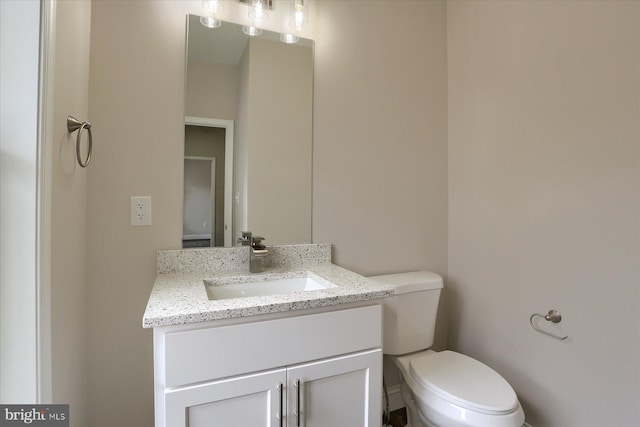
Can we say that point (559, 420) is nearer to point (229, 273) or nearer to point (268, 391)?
point (268, 391)

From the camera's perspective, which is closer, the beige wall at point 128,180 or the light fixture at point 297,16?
the beige wall at point 128,180

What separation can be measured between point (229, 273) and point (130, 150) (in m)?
0.66

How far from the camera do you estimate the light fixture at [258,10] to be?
4.65 ft

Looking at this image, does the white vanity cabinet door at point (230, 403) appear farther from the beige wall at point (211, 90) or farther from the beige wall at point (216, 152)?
the beige wall at point (211, 90)

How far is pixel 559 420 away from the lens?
1331mm

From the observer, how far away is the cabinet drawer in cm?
85

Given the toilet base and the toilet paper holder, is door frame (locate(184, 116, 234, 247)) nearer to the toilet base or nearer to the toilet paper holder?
the toilet base

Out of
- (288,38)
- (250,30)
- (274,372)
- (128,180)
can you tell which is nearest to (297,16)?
(288,38)

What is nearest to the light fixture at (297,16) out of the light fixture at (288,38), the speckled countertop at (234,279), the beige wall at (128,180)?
the light fixture at (288,38)

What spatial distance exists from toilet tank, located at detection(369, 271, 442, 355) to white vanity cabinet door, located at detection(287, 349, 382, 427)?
1.27 feet

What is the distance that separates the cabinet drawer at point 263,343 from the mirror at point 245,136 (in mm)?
571

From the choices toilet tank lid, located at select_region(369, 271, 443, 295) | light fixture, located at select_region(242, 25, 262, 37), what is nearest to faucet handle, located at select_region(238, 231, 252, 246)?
toilet tank lid, located at select_region(369, 271, 443, 295)

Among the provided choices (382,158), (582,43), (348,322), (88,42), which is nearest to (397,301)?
(348,322)

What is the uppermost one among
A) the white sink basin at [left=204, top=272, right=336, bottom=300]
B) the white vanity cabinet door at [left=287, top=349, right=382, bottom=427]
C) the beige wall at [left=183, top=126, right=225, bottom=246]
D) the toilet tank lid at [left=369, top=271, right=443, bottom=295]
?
the beige wall at [left=183, top=126, right=225, bottom=246]
